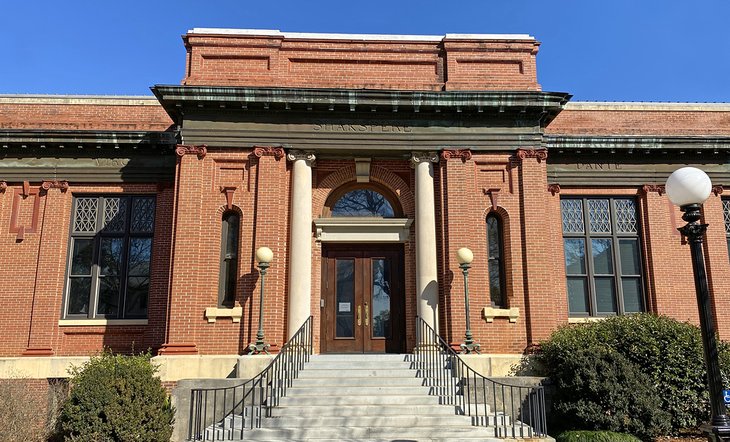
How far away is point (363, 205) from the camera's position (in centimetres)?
1541

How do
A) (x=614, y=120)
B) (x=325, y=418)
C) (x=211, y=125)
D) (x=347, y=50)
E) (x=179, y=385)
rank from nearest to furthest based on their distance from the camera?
(x=325, y=418), (x=179, y=385), (x=211, y=125), (x=347, y=50), (x=614, y=120)

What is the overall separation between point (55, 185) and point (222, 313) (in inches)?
246

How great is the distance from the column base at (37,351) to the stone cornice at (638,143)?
13.7 meters

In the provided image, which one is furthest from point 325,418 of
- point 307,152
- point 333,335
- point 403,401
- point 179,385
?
point 307,152

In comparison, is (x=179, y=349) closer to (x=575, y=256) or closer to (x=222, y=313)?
(x=222, y=313)

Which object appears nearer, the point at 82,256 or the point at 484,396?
the point at 484,396

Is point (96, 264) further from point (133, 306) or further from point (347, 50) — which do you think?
point (347, 50)

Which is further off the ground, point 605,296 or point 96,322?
point 605,296

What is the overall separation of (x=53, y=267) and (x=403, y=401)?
32.4 ft

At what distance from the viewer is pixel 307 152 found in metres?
Answer: 14.2

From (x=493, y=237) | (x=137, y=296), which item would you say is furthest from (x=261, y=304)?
(x=493, y=237)

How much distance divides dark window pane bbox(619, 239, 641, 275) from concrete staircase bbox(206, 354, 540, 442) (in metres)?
7.59

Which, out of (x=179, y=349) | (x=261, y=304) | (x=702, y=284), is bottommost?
(x=179, y=349)

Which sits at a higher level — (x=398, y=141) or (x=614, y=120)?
(x=614, y=120)
